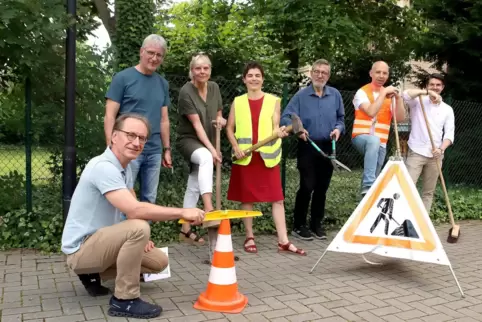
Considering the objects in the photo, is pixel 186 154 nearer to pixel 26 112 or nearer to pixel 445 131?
pixel 26 112

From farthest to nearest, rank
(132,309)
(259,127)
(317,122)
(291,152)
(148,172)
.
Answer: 1. (291,152)
2. (317,122)
3. (259,127)
4. (148,172)
5. (132,309)

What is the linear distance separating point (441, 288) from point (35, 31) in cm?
447

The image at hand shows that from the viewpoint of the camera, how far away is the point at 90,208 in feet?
11.2

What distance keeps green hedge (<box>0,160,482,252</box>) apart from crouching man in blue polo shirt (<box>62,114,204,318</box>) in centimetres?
184

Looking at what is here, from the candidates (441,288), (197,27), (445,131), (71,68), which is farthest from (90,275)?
(197,27)

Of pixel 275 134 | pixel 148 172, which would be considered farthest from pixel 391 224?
pixel 148 172

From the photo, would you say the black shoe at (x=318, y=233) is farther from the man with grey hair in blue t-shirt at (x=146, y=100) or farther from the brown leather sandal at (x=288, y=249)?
the man with grey hair in blue t-shirt at (x=146, y=100)

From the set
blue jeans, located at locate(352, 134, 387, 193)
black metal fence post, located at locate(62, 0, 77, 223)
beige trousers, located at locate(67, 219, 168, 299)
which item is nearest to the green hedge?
black metal fence post, located at locate(62, 0, 77, 223)

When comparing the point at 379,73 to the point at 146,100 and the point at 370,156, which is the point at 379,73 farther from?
the point at 146,100

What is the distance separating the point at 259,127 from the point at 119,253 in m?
2.25

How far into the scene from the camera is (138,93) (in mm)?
4449

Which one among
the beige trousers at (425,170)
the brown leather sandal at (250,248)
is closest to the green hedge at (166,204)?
the brown leather sandal at (250,248)

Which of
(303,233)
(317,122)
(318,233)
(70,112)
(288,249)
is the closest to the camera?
(70,112)

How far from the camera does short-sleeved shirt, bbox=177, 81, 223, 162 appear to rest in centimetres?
476
